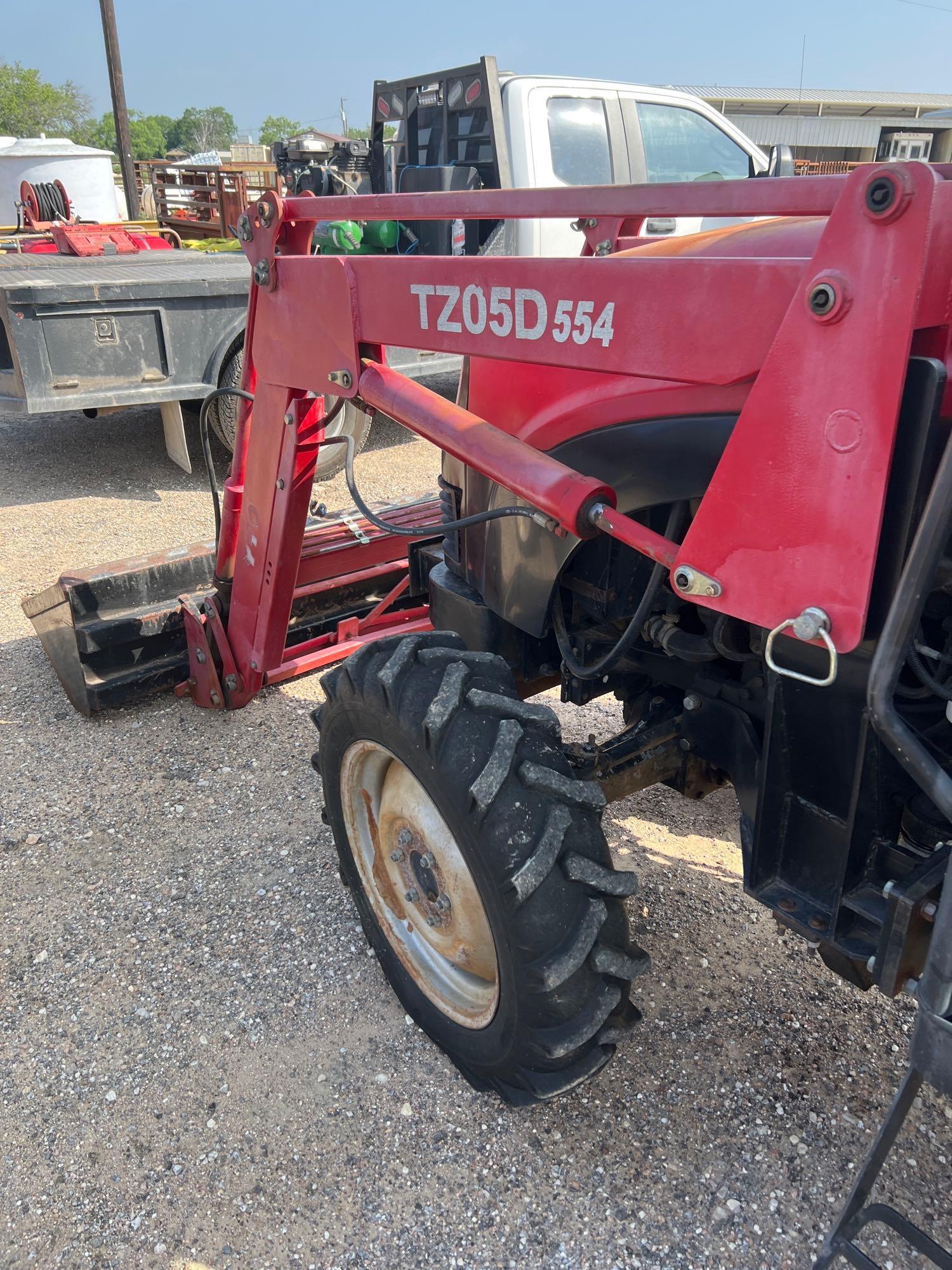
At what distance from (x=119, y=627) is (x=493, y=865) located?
2.12 metres

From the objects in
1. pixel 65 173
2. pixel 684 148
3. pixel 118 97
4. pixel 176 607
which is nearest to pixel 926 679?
pixel 176 607

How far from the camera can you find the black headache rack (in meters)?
5.37

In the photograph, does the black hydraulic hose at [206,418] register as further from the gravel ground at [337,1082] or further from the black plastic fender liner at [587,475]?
the gravel ground at [337,1082]

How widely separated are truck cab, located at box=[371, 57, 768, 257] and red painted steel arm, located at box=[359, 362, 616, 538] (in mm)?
3712

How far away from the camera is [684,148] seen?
19.1 ft

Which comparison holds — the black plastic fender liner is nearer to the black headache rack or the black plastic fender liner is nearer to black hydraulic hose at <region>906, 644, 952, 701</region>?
black hydraulic hose at <region>906, 644, 952, 701</region>

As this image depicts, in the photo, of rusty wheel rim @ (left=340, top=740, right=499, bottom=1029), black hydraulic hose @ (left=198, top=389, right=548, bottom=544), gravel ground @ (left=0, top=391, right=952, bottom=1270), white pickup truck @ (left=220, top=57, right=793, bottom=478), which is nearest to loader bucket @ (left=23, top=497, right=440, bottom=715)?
black hydraulic hose @ (left=198, top=389, right=548, bottom=544)

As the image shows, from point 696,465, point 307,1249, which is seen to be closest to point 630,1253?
point 307,1249

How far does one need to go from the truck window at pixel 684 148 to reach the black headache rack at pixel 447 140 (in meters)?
0.95

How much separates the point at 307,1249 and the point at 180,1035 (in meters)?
0.62

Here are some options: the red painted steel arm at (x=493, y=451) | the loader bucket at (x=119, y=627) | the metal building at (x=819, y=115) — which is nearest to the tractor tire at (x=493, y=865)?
the red painted steel arm at (x=493, y=451)

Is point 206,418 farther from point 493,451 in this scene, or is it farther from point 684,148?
point 684,148

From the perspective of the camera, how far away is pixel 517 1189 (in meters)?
1.86

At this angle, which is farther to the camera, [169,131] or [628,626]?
[169,131]
